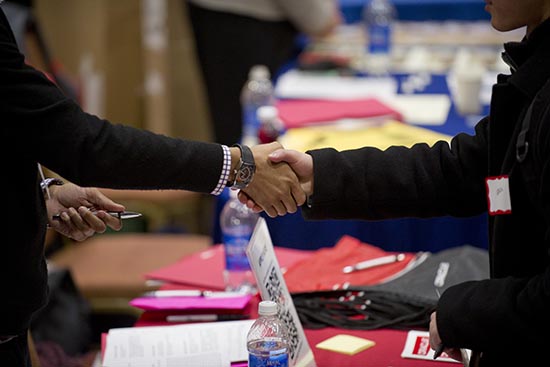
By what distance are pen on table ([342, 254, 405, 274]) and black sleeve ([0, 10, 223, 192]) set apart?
60cm

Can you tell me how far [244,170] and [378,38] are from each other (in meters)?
2.86

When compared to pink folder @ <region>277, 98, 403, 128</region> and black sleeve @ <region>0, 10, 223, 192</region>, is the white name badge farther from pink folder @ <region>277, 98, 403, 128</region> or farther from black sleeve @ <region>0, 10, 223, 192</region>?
pink folder @ <region>277, 98, 403, 128</region>

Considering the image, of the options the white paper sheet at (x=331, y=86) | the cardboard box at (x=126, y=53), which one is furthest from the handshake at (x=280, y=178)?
the cardboard box at (x=126, y=53)

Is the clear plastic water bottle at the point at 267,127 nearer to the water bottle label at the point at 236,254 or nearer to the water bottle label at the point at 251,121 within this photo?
the water bottle label at the point at 251,121

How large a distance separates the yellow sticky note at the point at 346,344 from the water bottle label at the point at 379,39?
284 centimetres

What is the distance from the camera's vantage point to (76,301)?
291 centimetres

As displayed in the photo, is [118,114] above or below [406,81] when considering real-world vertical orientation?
below

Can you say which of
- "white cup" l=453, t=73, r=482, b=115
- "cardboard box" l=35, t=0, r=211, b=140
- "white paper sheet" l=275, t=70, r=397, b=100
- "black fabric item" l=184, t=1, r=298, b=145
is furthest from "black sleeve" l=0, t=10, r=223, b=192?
"cardboard box" l=35, t=0, r=211, b=140

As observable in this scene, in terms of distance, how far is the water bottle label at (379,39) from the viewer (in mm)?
4414

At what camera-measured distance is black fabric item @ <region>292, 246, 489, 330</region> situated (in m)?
1.80

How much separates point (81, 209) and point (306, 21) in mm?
2798

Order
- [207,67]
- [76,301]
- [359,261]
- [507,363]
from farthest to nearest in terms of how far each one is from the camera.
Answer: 1. [207,67]
2. [76,301]
3. [359,261]
4. [507,363]

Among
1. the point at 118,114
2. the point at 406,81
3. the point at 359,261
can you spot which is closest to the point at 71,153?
the point at 359,261

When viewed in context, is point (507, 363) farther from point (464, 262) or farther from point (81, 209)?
point (81, 209)
